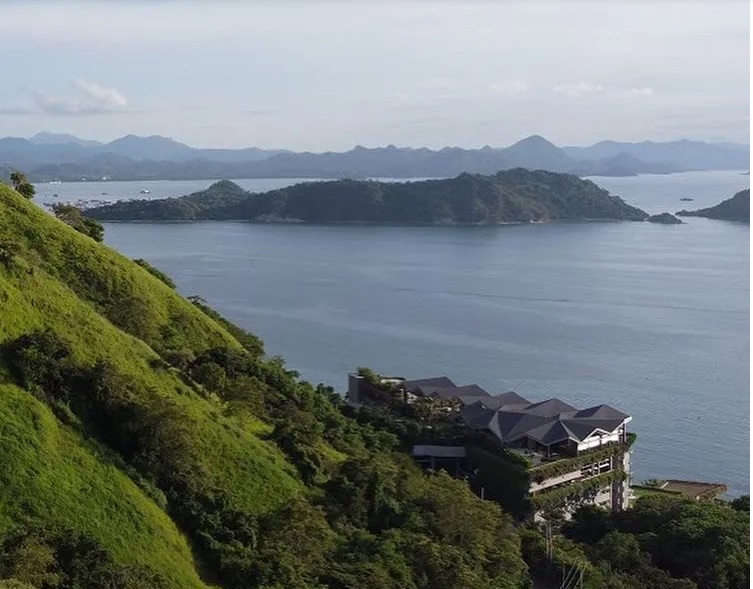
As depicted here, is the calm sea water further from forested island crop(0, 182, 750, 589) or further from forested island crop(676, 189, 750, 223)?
forested island crop(0, 182, 750, 589)

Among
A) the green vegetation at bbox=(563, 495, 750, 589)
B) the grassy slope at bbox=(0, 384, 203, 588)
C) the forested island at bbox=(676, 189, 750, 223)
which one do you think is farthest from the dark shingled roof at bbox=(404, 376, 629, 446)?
the forested island at bbox=(676, 189, 750, 223)

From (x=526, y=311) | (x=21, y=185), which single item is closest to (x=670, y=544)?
(x=21, y=185)

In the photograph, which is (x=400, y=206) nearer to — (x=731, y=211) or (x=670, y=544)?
(x=731, y=211)

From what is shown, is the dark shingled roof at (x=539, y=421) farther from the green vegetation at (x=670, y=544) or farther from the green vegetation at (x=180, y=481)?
the green vegetation at (x=180, y=481)

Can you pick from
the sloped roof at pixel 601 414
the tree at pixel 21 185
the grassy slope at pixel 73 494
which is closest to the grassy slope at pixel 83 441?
the grassy slope at pixel 73 494

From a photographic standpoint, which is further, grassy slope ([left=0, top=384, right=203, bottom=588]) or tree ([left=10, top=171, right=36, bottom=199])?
tree ([left=10, top=171, right=36, bottom=199])
